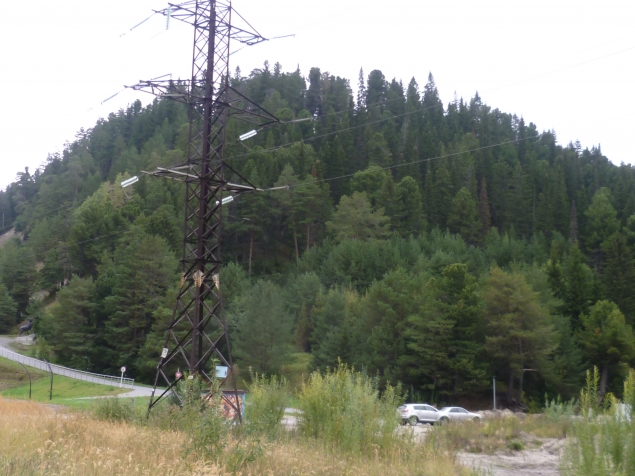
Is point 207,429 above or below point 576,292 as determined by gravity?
below

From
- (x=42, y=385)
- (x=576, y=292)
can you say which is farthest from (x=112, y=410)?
(x=576, y=292)

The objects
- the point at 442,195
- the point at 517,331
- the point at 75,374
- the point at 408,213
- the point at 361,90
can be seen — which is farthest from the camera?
the point at 361,90

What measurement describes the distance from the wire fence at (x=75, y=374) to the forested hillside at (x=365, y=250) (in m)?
4.06

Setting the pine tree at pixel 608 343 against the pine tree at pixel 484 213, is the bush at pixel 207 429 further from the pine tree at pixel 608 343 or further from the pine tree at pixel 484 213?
the pine tree at pixel 484 213

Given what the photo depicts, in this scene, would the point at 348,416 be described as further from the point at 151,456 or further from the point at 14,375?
the point at 14,375

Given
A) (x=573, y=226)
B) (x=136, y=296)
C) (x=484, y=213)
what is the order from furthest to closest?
1. (x=484, y=213)
2. (x=573, y=226)
3. (x=136, y=296)

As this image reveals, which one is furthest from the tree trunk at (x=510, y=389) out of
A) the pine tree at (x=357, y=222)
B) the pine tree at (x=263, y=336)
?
the pine tree at (x=357, y=222)

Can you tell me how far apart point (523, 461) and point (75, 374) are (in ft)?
157

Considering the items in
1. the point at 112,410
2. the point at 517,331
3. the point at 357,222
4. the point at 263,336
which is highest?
the point at 357,222

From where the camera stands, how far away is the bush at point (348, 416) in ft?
37.2

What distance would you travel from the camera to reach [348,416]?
11609mm

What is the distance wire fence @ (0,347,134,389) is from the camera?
167 feet

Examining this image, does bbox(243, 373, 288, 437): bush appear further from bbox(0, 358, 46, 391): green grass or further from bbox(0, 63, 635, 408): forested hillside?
bbox(0, 358, 46, 391): green grass

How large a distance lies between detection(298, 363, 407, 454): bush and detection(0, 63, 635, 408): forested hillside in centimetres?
1302
